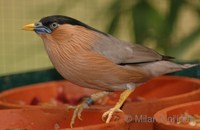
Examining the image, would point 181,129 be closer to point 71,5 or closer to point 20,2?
point 71,5

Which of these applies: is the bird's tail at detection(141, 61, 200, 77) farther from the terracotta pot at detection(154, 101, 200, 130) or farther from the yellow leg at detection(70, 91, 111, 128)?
the terracotta pot at detection(154, 101, 200, 130)

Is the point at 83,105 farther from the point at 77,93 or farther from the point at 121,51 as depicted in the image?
the point at 77,93

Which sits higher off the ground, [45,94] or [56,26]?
[56,26]

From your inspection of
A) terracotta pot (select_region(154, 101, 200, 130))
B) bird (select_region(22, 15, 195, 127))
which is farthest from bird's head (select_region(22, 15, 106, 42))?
terracotta pot (select_region(154, 101, 200, 130))

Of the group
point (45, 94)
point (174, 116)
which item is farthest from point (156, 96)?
point (174, 116)

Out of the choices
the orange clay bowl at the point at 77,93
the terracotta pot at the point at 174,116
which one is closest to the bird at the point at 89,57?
the orange clay bowl at the point at 77,93

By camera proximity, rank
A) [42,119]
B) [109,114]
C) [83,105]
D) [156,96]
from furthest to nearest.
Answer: [156,96] → [83,105] → [42,119] → [109,114]
